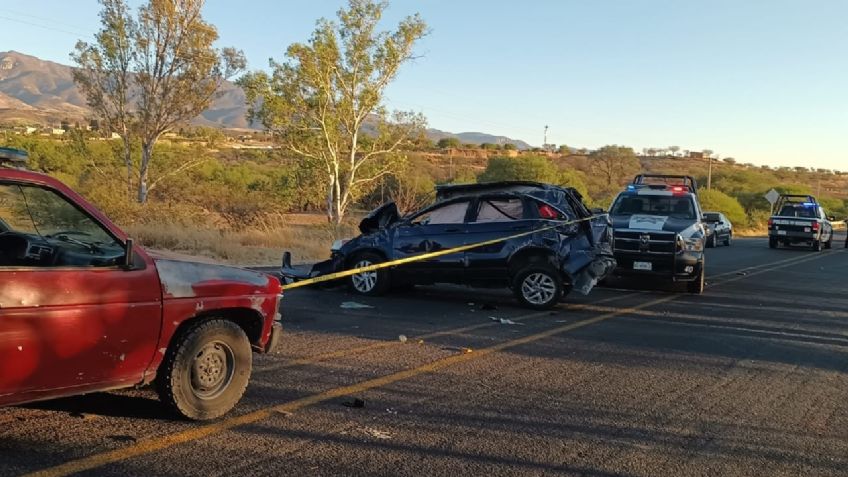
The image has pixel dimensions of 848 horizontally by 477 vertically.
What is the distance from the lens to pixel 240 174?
42.5m

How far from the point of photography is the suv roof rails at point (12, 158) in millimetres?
4176

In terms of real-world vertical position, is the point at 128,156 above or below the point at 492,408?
above

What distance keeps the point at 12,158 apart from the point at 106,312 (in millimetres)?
1075

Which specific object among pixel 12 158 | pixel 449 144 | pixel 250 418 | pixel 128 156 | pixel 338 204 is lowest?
pixel 250 418

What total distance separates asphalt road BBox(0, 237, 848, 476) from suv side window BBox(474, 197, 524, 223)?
1.65 metres

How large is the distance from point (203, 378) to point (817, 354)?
271 inches

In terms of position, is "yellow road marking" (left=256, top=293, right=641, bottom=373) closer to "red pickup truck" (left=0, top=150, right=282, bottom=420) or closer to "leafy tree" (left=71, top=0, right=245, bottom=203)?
"red pickup truck" (left=0, top=150, right=282, bottom=420)

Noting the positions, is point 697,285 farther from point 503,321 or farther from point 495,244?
point 503,321

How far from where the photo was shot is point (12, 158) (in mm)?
4227

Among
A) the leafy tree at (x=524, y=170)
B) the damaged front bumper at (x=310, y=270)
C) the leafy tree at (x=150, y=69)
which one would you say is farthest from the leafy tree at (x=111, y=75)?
the leafy tree at (x=524, y=170)

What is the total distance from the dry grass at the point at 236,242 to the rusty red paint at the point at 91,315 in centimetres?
1145

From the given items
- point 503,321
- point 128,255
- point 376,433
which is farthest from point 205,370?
point 503,321

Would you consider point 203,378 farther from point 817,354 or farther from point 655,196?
point 655,196

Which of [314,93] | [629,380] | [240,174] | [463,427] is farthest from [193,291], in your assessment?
[240,174]
